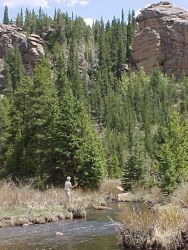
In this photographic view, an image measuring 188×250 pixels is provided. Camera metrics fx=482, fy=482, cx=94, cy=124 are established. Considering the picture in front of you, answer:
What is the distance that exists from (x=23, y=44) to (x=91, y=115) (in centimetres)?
4692

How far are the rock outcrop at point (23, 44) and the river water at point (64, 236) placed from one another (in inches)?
5006

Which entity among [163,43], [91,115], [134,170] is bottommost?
[134,170]

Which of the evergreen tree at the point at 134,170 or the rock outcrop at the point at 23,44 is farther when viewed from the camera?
the rock outcrop at the point at 23,44

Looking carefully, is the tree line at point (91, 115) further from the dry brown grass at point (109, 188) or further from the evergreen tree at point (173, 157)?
the dry brown grass at point (109, 188)

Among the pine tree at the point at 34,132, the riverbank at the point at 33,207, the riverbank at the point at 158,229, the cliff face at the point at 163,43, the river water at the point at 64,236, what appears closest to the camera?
the riverbank at the point at 158,229

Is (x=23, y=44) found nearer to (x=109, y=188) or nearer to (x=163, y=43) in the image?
(x=163, y=43)

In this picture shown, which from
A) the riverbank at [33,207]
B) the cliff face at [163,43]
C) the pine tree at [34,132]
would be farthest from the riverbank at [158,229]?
the cliff face at [163,43]

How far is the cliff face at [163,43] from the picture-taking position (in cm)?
14775

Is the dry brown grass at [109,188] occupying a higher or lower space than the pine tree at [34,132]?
lower

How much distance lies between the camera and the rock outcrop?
497 ft

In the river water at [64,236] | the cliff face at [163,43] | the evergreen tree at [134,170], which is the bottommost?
the river water at [64,236]

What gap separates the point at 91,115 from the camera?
121 m

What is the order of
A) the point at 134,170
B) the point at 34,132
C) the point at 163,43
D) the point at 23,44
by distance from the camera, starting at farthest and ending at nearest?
1. the point at 23,44
2. the point at 163,43
3. the point at 134,170
4. the point at 34,132

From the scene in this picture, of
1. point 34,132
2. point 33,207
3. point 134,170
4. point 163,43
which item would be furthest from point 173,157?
point 163,43
